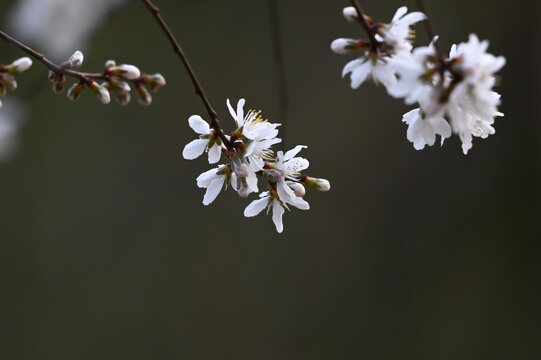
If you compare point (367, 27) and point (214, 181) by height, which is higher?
point (367, 27)

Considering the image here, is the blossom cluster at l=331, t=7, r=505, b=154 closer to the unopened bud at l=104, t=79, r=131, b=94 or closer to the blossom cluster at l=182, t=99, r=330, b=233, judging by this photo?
the blossom cluster at l=182, t=99, r=330, b=233

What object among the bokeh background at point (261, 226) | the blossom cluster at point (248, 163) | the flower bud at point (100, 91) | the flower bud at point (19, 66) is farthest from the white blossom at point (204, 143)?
the bokeh background at point (261, 226)

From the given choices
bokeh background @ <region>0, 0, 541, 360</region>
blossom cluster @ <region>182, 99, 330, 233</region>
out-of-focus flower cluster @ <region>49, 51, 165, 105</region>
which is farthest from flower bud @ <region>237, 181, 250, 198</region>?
bokeh background @ <region>0, 0, 541, 360</region>

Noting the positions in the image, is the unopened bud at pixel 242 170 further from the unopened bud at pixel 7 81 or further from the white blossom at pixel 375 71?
the unopened bud at pixel 7 81

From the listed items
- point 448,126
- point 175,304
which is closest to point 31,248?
point 175,304

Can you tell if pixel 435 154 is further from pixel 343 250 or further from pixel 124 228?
pixel 124 228

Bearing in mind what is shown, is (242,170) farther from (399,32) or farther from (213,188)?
(399,32)

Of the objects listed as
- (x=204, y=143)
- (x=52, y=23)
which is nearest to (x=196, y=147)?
(x=204, y=143)
